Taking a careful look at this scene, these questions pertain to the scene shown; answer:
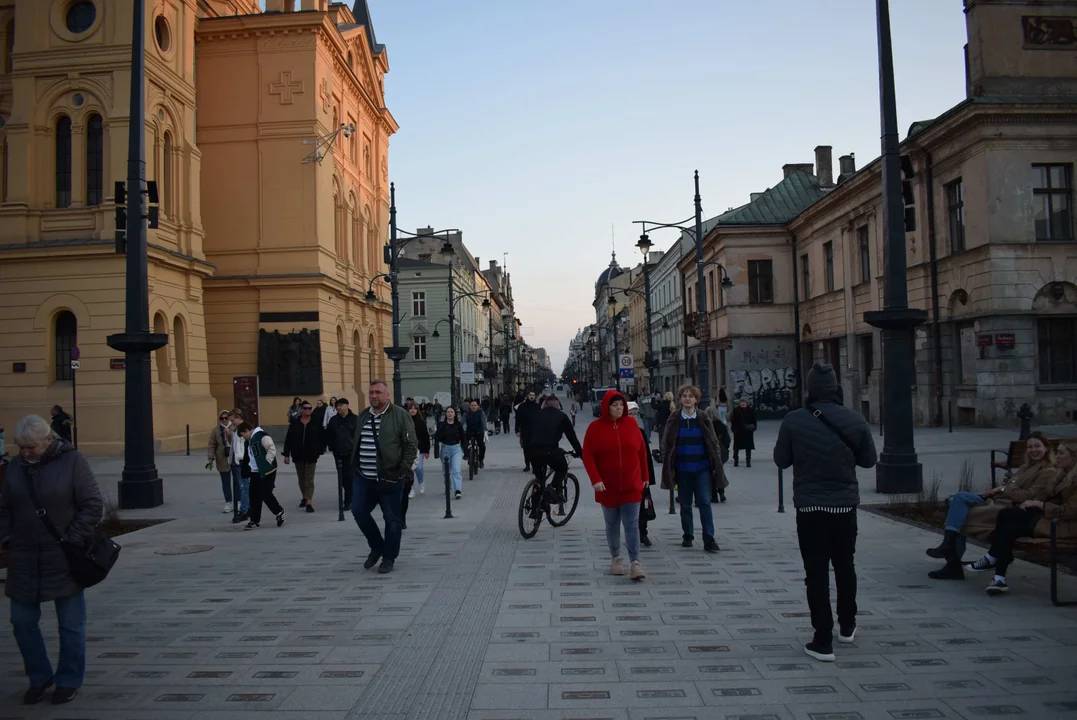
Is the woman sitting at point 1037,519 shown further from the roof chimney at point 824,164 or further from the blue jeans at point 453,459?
the roof chimney at point 824,164

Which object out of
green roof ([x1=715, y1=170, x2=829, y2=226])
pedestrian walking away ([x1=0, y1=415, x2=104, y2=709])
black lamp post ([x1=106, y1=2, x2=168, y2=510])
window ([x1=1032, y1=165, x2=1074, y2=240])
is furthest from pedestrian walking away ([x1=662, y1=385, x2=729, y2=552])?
green roof ([x1=715, y1=170, x2=829, y2=226])

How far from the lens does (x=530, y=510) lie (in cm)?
1077

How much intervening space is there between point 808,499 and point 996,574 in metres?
2.56

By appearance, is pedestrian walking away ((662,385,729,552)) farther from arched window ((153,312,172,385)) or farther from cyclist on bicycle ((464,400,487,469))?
arched window ((153,312,172,385))

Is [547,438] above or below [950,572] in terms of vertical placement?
above

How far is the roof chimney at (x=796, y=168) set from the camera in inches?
1988

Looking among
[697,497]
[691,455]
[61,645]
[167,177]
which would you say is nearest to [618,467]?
[691,455]

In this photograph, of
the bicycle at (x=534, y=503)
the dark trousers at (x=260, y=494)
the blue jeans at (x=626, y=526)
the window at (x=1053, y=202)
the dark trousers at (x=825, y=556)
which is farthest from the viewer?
the window at (x=1053, y=202)

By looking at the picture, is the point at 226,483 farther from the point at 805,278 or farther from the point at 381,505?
the point at 805,278

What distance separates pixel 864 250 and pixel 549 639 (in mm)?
32002

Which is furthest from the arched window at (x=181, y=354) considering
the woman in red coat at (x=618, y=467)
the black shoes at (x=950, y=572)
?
the black shoes at (x=950, y=572)

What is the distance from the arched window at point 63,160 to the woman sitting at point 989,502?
92.0 feet

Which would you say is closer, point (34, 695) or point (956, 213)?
point (34, 695)

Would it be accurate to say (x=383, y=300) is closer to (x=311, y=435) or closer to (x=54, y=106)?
(x=54, y=106)
